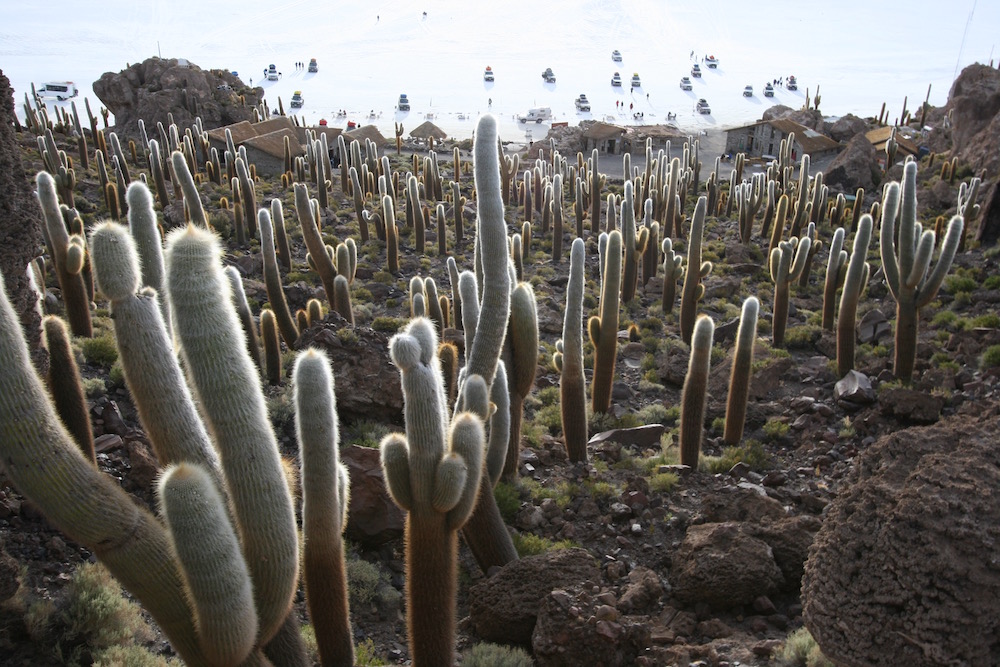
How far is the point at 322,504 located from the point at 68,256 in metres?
6.56

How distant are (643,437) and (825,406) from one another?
3.07 metres

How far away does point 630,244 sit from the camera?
16.7m

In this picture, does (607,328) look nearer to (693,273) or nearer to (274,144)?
(693,273)

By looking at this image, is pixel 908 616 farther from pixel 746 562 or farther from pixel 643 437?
pixel 643 437

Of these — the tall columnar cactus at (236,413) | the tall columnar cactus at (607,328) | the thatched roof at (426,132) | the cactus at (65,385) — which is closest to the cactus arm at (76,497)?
the tall columnar cactus at (236,413)

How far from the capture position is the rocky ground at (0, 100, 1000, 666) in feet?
19.3

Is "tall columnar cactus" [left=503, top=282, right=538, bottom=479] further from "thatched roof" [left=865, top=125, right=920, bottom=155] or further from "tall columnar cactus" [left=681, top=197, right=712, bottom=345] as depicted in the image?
"thatched roof" [left=865, top=125, right=920, bottom=155]

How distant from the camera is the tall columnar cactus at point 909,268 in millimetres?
11711

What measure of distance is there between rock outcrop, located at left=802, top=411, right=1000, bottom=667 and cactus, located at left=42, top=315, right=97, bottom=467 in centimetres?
592

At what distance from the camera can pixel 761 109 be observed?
218ft

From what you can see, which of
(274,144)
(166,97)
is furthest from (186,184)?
(166,97)

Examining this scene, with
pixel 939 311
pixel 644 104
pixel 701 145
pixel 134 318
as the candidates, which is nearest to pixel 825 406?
pixel 939 311

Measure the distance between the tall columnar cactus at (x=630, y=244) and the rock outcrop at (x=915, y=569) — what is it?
429 inches

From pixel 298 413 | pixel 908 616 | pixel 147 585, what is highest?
pixel 298 413
